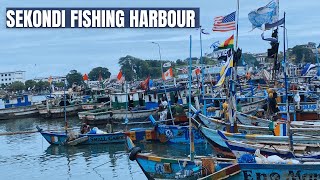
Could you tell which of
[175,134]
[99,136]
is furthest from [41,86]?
[175,134]

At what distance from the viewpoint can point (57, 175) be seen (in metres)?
22.6

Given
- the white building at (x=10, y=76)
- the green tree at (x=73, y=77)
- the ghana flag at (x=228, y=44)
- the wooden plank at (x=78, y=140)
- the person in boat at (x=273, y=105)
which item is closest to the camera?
the ghana flag at (x=228, y=44)

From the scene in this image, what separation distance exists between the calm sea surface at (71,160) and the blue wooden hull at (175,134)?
48 cm

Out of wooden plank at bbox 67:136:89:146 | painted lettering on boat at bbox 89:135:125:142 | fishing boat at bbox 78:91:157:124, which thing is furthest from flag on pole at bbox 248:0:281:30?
fishing boat at bbox 78:91:157:124

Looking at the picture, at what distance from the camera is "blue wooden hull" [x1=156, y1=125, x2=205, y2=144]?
2734 centimetres

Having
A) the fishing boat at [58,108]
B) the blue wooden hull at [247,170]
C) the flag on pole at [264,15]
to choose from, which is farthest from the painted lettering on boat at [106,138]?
the fishing boat at [58,108]

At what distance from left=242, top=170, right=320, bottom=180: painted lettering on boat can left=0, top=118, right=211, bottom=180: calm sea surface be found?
22.6 feet

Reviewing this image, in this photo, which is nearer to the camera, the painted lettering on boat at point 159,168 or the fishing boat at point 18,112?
the painted lettering on boat at point 159,168

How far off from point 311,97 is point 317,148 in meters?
18.7

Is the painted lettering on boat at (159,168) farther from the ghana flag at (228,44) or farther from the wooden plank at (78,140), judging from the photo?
the wooden plank at (78,140)

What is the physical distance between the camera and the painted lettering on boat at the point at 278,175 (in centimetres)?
1459

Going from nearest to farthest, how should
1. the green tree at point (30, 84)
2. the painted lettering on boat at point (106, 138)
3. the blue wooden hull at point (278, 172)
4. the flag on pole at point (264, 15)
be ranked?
1. the blue wooden hull at point (278, 172)
2. the flag on pole at point (264, 15)
3. the painted lettering on boat at point (106, 138)
4. the green tree at point (30, 84)

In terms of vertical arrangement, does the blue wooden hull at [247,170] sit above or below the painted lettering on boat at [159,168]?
above

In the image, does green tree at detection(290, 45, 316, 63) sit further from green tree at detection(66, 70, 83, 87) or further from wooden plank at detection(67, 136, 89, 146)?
wooden plank at detection(67, 136, 89, 146)
